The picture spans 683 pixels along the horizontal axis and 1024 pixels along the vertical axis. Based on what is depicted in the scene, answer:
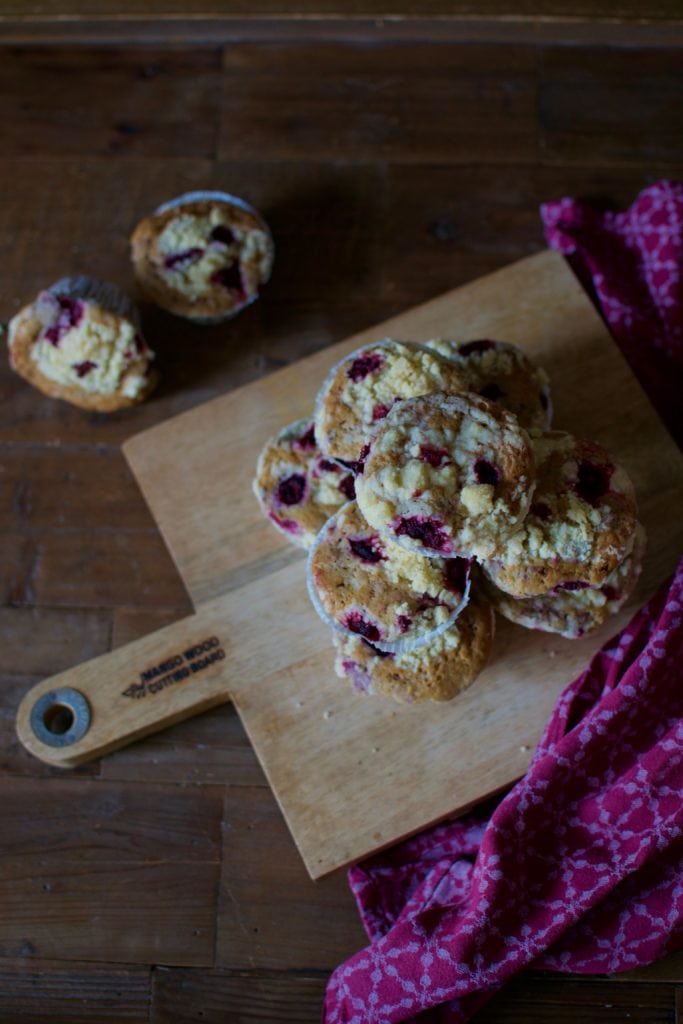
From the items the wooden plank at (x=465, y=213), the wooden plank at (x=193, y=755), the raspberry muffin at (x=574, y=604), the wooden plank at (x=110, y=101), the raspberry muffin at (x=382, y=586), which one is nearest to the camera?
the raspberry muffin at (x=382, y=586)

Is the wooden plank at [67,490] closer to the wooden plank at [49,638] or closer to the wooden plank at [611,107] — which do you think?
the wooden plank at [49,638]

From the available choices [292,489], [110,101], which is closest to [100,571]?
[292,489]

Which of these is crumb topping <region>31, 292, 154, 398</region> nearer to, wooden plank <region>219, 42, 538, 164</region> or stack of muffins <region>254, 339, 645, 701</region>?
stack of muffins <region>254, 339, 645, 701</region>

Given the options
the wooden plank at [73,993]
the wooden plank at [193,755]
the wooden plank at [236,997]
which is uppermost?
the wooden plank at [193,755]

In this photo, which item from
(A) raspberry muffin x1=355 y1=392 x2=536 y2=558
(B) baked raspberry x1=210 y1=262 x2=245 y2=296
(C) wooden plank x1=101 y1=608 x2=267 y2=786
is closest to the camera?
(A) raspberry muffin x1=355 y1=392 x2=536 y2=558

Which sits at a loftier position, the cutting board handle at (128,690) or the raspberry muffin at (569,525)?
the raspberry muffin at (569,525)

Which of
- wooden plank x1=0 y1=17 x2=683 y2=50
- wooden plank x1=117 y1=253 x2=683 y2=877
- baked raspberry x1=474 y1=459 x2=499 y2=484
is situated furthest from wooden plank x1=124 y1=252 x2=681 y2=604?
wooden plank x1=0 y1=17 x2=683 y2=50

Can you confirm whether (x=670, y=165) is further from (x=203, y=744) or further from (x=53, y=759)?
(x=53, y=759)

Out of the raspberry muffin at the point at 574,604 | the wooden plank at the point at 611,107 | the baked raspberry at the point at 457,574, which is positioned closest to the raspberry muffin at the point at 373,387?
the baked raspberry at the point at 457,574

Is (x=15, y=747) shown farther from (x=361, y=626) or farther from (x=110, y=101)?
(x=110, y=101)
